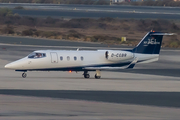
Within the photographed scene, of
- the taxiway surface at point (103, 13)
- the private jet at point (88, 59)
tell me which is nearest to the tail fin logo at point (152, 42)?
the private jet at point (88, 59)

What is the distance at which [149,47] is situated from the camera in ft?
106

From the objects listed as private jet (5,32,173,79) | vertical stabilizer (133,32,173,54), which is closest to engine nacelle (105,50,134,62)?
private jet (5,32,173,79)

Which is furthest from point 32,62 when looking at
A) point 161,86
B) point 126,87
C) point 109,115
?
point 109,115

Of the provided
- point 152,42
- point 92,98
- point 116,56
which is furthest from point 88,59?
point 92,98

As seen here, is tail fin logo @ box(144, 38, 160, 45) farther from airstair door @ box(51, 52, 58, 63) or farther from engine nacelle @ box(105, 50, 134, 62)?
airstair door @ box(51, 52, 58, 63)

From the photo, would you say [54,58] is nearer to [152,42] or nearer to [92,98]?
[152,42]

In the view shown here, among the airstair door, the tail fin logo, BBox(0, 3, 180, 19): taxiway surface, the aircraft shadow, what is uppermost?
the tail fin logo

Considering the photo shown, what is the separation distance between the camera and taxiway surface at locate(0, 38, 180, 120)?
55.2ft

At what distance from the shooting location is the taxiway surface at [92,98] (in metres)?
16.8

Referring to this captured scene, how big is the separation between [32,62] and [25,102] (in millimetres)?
10371

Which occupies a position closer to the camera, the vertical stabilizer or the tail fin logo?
the vertical stabilizer

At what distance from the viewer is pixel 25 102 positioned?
19.3 meters

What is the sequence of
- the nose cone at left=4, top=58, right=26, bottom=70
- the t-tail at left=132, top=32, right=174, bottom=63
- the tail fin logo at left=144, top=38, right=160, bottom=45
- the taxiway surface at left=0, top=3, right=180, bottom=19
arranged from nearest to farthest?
1. the nose cone at left=4, top=58, right=26, bottom=70
2. the t-tail at left=132, top=32, right=174, bottom=63
3. the tail fin logo at left=144, top=38, right=160, bottom=45
4. the taxiway surface at left=0, top=3, right=180, bottom=19

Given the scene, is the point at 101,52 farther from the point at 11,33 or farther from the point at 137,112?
the point at 11,33
